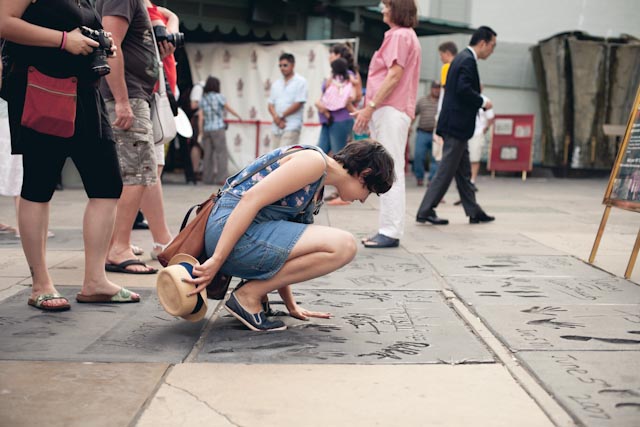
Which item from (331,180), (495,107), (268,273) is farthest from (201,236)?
(495,107)

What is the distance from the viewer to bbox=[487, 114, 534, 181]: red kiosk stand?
52.4 feet

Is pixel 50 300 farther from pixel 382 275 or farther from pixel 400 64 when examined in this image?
pixel 400 64

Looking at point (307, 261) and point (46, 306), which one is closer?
point (307, 261)

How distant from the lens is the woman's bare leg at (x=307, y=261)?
3.34 metres

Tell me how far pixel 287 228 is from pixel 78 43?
123cm

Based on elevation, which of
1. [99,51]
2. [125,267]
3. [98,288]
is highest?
[99,51]

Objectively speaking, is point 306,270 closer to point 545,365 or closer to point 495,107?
point 545,365

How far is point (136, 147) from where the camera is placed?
451 centimetres

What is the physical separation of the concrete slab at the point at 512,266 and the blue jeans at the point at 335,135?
4.36 meters

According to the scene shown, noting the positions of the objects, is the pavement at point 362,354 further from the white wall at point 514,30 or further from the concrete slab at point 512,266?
the white wall at point 514,30

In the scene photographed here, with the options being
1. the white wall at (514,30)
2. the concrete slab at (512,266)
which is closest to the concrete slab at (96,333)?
the concrete slab at (512,266)

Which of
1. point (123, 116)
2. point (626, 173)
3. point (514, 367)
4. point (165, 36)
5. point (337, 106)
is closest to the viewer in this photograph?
point (514, 367)

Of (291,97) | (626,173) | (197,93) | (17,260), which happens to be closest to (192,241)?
(17,260)

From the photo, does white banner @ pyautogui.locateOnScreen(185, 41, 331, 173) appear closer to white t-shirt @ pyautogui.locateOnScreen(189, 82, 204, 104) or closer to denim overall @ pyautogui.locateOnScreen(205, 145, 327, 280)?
white t-shirt @ pyautogui.locateOnScreen(189, 82, 204, 104)
